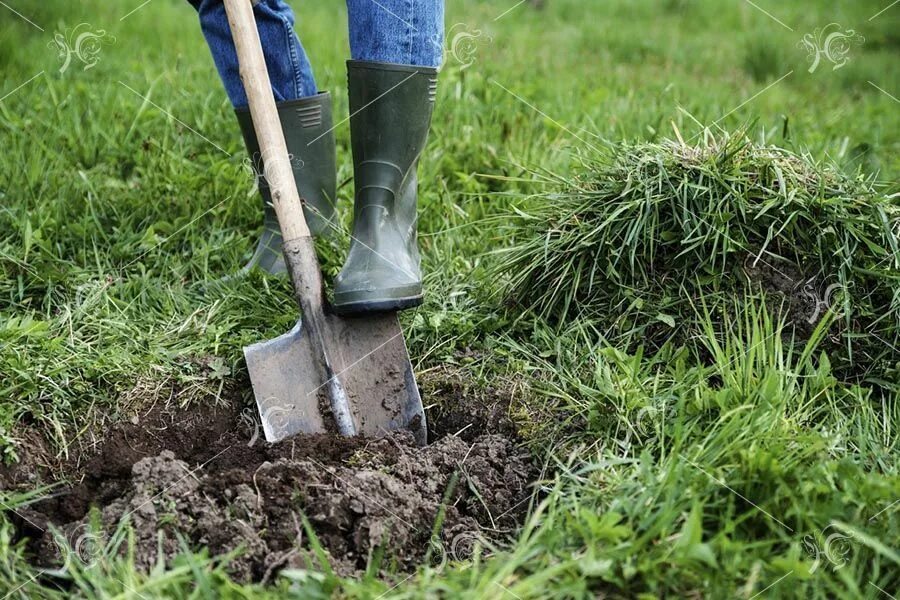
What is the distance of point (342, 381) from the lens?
208cm

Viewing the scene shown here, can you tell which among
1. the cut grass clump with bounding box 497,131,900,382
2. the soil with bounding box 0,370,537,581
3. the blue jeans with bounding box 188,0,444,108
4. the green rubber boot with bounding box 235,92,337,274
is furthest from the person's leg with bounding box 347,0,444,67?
the soil with bounding box 0,370,537,581

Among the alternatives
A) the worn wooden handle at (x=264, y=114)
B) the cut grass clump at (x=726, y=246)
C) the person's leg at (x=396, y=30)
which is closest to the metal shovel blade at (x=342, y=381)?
the worn wooden handle at (x=264, y=114)

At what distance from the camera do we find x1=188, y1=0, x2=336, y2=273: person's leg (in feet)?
7.76

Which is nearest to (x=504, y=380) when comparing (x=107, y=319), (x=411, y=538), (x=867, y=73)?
(x=411, y=538)

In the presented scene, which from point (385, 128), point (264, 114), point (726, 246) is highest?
point (264, 114)

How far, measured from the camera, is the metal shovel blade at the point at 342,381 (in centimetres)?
204

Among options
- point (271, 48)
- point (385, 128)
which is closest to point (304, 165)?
point (271, 48)

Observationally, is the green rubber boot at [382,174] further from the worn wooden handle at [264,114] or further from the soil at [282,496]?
the soil at [282,496]

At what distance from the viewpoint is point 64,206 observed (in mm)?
2674

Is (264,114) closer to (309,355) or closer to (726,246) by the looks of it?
(309,355)

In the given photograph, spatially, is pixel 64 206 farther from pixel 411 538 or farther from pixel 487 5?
pixel 487 5

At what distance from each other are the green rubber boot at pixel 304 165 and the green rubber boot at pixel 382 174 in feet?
1.05

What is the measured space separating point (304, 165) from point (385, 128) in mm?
458

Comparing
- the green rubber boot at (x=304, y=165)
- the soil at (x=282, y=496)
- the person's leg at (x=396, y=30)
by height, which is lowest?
the soil at (x=282, y=496)
